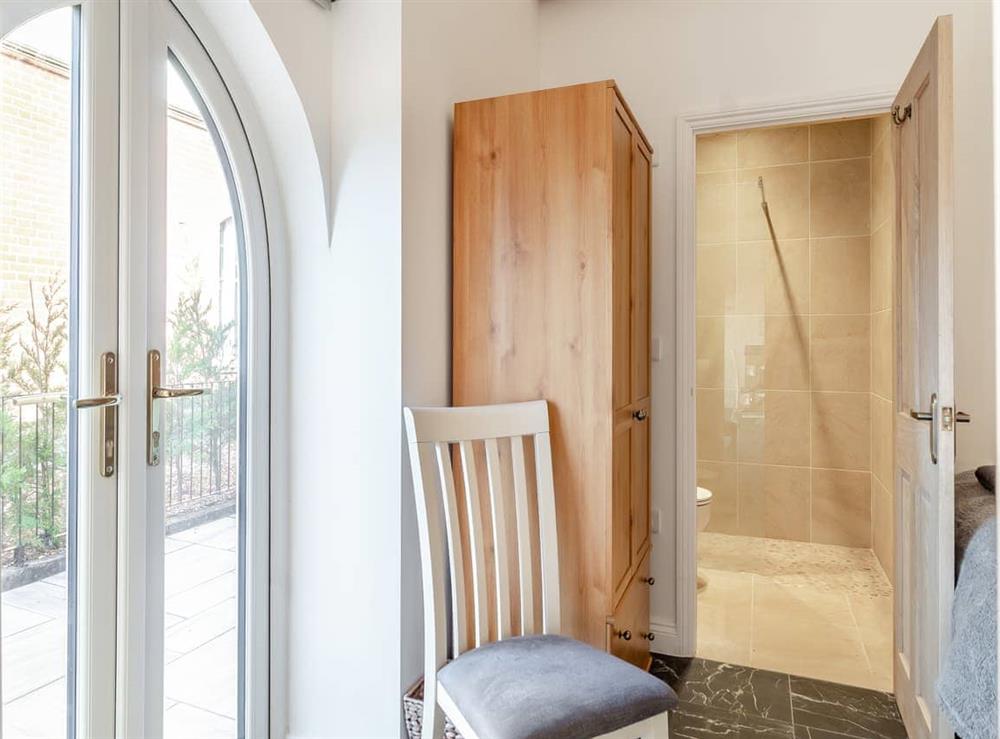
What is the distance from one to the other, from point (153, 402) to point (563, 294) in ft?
3.58

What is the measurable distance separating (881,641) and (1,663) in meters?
2.99

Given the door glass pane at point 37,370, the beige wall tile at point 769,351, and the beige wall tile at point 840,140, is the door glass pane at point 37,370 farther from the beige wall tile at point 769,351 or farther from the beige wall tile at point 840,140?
the beige wall tile at point 840,140

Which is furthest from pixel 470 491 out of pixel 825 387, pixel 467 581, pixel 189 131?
pixel 825 387

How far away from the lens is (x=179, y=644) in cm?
154

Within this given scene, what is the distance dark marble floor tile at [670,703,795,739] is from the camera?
1.99 m

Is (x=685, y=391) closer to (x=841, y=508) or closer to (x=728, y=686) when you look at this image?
(x=728, y=686)

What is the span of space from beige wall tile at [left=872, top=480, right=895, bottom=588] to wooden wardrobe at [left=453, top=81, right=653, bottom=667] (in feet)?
6.68

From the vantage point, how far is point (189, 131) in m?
1.56

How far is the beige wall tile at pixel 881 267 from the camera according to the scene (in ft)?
10.5

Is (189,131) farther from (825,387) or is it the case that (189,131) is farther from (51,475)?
(825,387)

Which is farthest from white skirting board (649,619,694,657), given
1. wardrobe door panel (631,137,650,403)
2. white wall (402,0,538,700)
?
white wall (402,0,538,700)

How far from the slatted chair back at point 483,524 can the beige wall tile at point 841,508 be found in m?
2.65

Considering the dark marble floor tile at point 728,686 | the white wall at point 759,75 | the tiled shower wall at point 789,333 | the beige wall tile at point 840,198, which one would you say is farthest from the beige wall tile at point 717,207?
the dark marble floor tile at point 728,686

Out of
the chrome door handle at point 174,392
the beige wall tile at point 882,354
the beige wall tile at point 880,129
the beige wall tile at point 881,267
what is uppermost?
the beige wall tile at point 880,129
